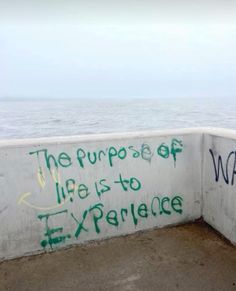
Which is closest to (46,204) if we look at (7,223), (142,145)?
(7,223)

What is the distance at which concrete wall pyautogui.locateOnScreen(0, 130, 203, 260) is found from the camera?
8.95ft

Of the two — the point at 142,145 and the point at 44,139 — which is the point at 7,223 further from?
the point at 142,145

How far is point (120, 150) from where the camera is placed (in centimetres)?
303

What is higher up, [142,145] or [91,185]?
[142,145]

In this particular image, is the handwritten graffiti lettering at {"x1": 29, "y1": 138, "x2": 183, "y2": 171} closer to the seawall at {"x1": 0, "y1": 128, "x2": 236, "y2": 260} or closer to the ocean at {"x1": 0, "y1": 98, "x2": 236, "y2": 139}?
the seawall at {"x1": 0, "y1": 128, "x2": 236, "y2": 260}

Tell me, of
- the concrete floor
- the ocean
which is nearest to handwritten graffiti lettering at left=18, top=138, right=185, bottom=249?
the concrete floor

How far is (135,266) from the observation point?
2.65m

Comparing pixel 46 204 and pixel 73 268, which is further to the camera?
pixel 46 204

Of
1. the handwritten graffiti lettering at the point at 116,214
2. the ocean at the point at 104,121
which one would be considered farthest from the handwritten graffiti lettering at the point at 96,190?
the ocean at the point at 104,121

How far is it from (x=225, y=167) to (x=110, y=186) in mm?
1186

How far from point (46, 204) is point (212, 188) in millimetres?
1773

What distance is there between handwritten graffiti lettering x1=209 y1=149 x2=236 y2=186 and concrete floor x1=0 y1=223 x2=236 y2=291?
2.06 ft

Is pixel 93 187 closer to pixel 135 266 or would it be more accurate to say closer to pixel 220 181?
pixel 135 266

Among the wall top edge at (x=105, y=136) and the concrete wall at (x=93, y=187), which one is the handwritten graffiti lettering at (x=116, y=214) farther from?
the wall top edge at (x=105, y=136)
